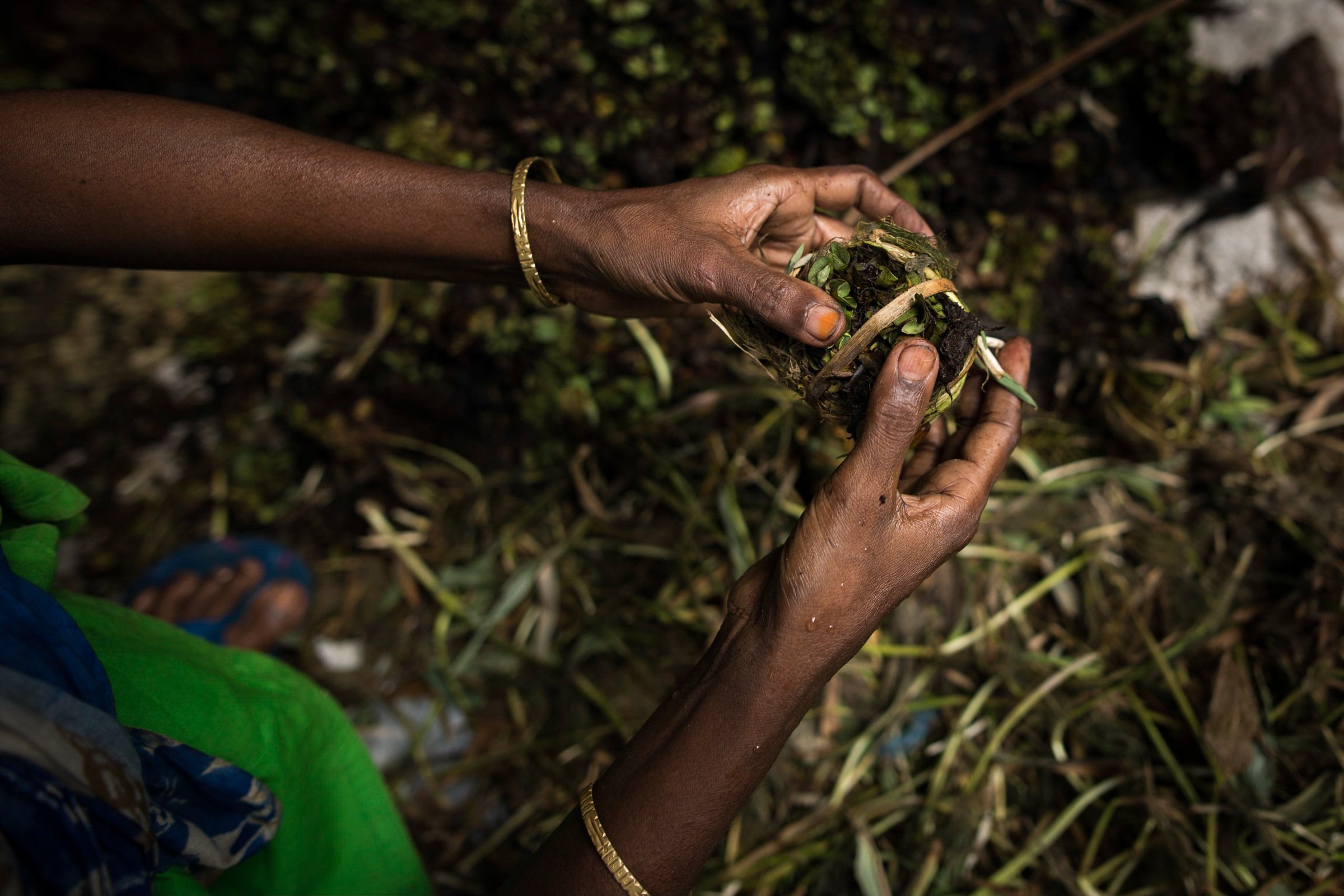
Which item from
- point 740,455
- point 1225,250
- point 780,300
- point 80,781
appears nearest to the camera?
point 80,781

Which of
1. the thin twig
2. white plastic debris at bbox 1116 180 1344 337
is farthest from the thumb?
white plastic debris at bbox 1116 180 1344 337

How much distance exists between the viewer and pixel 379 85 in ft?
10.8

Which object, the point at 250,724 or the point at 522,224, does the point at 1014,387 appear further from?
the point at 250,724

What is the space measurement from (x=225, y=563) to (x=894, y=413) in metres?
3.21

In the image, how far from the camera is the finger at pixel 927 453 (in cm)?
179

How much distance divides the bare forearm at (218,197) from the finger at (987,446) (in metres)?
1.06

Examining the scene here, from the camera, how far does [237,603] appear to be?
3242 mm

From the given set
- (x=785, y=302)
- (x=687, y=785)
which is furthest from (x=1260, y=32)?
(x=687, y=785)

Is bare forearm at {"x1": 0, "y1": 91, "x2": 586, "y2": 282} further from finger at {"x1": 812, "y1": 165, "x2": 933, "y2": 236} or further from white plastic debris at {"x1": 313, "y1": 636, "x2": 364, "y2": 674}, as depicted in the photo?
white plastic debris at {"x1": 313, "y1": 636, "x2": 364, "y2": 674}

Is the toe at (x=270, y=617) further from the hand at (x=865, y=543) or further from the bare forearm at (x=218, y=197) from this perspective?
the hand at (x=865, y=543)

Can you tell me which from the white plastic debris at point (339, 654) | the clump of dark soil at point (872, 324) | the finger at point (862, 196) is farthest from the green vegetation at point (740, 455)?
the clump of dark soil at point (872, 324)

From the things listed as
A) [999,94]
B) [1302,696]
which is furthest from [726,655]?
[999,94]

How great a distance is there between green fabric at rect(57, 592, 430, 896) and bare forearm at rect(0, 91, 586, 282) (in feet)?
2.60

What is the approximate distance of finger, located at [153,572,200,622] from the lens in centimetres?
323
